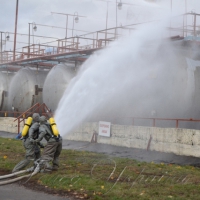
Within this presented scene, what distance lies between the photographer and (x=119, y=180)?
10.9 meters

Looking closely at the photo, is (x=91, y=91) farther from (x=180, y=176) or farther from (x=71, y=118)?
(x=180, y=176)

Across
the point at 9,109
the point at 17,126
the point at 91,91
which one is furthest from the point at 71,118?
the point at 9,109

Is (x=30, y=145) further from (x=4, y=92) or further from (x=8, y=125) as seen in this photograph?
(x=4, y=92)

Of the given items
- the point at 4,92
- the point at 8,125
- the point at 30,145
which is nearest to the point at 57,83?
the point at 8,125

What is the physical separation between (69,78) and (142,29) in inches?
304

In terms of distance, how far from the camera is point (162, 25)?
21609 mm

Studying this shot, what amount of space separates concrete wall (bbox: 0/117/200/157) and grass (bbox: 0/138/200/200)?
250cm

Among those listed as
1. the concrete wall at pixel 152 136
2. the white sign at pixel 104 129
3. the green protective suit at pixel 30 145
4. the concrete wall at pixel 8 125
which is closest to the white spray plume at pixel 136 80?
the white sign at pixel 104 129

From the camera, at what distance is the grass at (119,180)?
928 cm

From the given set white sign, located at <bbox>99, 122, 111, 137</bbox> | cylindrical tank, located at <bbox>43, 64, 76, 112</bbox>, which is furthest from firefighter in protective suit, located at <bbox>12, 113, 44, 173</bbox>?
cylindrical tank, located at <bbox>43, 64, 76, 112</bbox>

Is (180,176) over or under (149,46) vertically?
under

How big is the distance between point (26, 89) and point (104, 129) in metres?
13.9

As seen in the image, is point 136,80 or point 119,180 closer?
point 119,180

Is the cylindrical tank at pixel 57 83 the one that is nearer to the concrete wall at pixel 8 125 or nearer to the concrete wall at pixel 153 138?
the concrete wall at pixel 8 125
